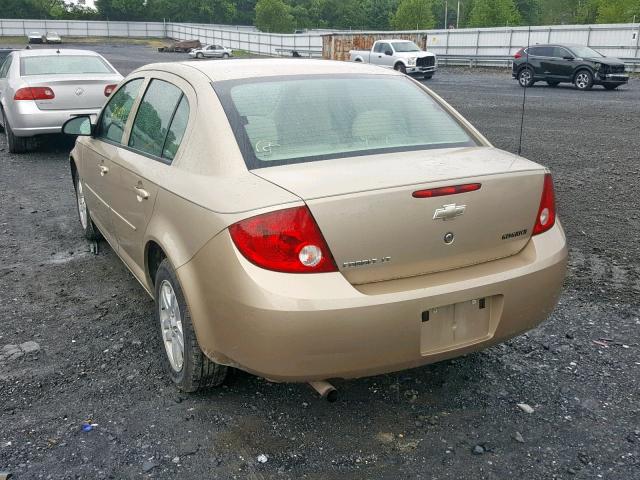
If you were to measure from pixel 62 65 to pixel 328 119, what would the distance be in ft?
27.9

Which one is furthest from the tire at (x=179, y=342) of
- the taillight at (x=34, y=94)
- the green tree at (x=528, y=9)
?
the green tree at (x=528, y=9)

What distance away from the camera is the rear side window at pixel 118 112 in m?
4.44

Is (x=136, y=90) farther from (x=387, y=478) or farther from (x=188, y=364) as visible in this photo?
(x=387, y=478)

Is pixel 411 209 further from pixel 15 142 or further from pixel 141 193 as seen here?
pixel 15 142

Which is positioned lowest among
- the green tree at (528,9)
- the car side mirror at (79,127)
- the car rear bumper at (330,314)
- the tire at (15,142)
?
the tire at (15,142)

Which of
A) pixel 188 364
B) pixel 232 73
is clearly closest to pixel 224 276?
pixel 188 364

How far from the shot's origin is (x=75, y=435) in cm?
312

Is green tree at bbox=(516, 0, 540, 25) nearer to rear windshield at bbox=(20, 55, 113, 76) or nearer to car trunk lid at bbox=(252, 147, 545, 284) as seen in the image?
rear windshield at bbox=(20, 55, 113, 76)

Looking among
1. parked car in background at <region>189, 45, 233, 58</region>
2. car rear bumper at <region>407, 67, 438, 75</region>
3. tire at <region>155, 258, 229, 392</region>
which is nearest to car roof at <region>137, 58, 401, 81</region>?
tire at <region>155, 258, 229, 392</region>

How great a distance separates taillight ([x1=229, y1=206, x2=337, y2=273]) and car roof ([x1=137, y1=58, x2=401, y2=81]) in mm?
1219

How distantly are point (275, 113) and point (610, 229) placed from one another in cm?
420

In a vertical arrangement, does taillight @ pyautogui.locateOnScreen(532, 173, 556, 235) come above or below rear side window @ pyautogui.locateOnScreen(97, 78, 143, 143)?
below

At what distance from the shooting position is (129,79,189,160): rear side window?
355cm

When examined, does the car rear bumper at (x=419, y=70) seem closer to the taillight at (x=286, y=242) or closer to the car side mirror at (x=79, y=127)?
the car side mirror at (x=79, y=127)
